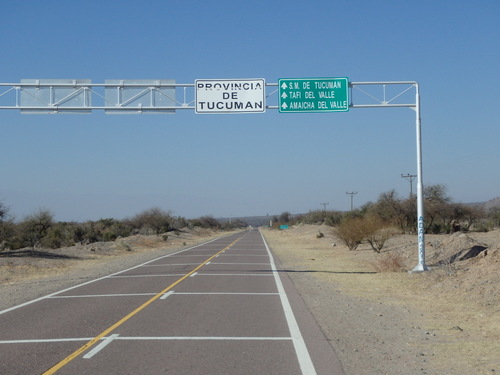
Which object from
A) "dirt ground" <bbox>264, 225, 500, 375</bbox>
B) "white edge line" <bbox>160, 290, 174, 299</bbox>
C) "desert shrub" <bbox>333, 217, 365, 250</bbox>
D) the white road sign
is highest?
the white road sign

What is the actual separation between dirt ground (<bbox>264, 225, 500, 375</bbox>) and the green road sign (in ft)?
20.5

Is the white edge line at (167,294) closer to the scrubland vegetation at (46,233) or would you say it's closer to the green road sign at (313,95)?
the green road sign at (313,95)

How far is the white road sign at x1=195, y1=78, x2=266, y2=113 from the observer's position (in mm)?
22000

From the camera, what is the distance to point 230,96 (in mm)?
22047

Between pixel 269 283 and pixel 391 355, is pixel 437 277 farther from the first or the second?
pixel 391 355

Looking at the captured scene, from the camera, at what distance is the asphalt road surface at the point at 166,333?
8.21 m

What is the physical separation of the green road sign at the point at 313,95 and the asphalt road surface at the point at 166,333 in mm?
7059

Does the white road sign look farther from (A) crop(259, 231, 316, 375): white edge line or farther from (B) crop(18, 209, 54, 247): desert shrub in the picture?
(B) crop(18, 209, 54, 247): desert shrub

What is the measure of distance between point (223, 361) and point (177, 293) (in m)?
8.62

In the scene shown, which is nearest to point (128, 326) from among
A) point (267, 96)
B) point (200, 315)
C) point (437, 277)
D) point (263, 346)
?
point (200, 315)

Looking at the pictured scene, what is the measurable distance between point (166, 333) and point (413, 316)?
537cm

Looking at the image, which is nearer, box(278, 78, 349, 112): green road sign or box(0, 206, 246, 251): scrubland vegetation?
box(278, 78, 349, 112): green road sign

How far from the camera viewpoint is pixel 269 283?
65.3ft

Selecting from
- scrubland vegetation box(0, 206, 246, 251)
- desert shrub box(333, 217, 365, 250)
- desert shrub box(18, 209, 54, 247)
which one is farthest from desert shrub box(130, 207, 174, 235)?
desert shrub box(333, 217, 365, 250)
